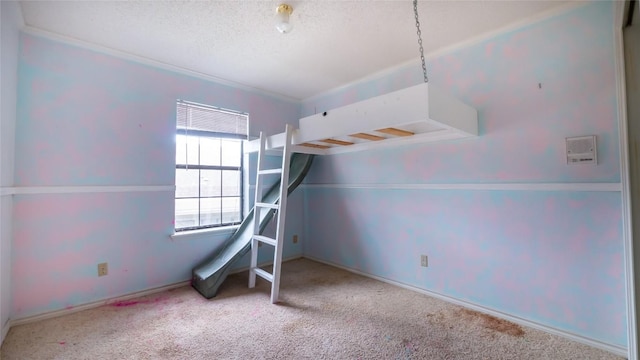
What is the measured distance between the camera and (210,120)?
11.0 ft

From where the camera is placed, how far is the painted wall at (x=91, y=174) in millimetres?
2299

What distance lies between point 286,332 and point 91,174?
2.31 meters

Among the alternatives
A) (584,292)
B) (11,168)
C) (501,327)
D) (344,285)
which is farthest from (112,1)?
(584,292)

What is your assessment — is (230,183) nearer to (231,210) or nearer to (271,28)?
(231,210)

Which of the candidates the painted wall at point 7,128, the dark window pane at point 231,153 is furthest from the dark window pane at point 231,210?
the painted wall at point 7,128

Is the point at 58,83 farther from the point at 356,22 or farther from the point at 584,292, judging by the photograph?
the point at 584,292

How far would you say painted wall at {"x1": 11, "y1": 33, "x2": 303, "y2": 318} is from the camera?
2299mm

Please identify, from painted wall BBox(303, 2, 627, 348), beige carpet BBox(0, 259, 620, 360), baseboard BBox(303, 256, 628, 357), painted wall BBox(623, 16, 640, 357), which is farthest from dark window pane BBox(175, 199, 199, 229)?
painted wall BBox(623, 16, 640, 357)

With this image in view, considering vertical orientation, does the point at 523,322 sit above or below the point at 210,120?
below

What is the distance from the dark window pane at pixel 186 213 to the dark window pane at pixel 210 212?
0.23ft

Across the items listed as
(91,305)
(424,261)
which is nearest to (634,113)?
(424,261)

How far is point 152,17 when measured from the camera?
215cm

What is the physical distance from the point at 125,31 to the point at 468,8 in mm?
2812

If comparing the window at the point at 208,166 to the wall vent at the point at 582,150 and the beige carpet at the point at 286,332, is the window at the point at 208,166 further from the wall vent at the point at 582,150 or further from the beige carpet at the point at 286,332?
the wall vent at the point at 582,150
